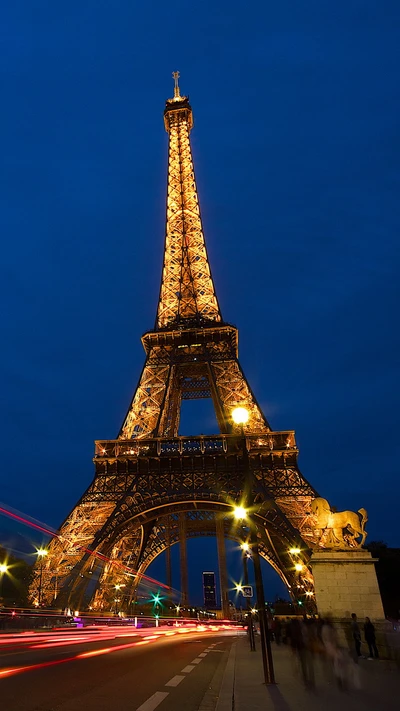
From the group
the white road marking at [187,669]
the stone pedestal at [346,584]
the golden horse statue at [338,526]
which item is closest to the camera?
the white road marking at [187,669]

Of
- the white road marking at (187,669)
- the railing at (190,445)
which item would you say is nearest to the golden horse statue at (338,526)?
the white road marking at (187,669)

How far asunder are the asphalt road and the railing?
3055cm

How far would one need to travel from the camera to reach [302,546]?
37719 mm

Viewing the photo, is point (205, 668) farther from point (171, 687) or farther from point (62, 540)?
point (62, 540)

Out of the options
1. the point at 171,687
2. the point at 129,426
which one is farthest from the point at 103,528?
the point at 171,687

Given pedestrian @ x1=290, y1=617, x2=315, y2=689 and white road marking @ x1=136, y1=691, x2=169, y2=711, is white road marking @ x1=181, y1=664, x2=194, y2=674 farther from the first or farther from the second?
white road marking @ x1=136, y1=691, x2=169, y2=711

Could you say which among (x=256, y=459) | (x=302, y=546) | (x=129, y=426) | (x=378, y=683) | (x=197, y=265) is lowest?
(x=378, y=683)

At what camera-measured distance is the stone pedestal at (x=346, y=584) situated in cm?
1827

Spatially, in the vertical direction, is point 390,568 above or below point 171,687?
above

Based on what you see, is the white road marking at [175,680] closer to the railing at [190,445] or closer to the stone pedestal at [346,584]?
the stone pedestal at [346,584]

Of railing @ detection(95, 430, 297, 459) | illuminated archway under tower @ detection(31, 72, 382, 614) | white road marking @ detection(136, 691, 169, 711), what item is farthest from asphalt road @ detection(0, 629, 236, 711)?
railing @ detection(95, 430, 297, 459)

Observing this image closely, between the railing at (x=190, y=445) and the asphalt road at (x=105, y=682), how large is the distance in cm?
3055

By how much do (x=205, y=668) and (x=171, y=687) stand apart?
4556mm

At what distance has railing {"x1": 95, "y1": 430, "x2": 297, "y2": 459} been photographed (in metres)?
47.0
